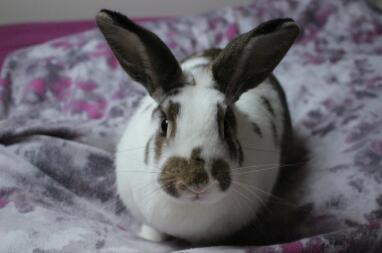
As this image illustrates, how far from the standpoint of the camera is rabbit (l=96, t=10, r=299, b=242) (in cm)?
104

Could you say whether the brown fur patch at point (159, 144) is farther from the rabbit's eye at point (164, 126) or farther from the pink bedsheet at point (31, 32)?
the pink bedsheet at point (31, 32)

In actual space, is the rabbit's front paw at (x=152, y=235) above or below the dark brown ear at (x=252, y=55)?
below

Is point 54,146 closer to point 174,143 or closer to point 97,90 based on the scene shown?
point 97,90

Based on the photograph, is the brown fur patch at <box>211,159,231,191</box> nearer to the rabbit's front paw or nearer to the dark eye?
the dark eye

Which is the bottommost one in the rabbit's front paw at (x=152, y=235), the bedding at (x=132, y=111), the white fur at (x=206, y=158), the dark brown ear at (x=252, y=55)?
the rabbit's front paw at (x=152, y=235)

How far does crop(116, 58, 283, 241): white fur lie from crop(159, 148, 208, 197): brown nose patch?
2 centimetres

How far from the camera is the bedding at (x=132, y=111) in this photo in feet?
4.23

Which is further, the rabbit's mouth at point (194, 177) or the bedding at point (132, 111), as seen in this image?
the bedding at point (132, 111)

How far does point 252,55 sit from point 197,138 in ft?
0.81

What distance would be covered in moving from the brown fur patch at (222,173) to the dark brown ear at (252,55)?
0.17 meters

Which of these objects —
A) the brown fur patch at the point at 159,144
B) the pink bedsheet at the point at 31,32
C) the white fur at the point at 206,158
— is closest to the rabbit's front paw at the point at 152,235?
the white fur at the point at 206,158

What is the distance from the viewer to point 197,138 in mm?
1041

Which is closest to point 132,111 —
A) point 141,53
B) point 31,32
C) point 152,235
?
point 152,235

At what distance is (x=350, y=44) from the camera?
7.83 ft
